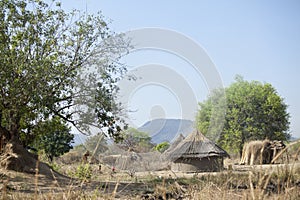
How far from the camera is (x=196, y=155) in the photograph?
17766 mm

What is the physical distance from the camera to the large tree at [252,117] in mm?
32250

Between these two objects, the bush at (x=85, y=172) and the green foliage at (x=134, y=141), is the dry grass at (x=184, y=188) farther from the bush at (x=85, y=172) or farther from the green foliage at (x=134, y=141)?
the green foliage at (x=134, y=141)

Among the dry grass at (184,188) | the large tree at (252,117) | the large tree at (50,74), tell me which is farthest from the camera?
the large tree at (252,117)

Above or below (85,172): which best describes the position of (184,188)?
below

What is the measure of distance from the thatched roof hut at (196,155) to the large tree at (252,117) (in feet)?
47.4

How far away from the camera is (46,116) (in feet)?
36.6

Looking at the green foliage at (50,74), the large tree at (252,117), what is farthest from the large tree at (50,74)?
the large tree at (252,117)

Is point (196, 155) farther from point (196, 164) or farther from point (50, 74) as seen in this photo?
point (50, 74)

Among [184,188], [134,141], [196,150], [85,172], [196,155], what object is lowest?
[184,188]

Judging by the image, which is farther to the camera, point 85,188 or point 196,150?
point 196,150

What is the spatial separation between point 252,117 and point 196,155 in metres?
16.4

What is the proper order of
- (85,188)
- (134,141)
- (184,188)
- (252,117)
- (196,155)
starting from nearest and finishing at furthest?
(184,188) → (85,188) → (196,155) → (134,141) → (252,117)

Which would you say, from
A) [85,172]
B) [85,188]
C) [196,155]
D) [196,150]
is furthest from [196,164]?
[85,172]

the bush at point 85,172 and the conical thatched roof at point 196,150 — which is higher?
the conical thatched roof at point 196,150
